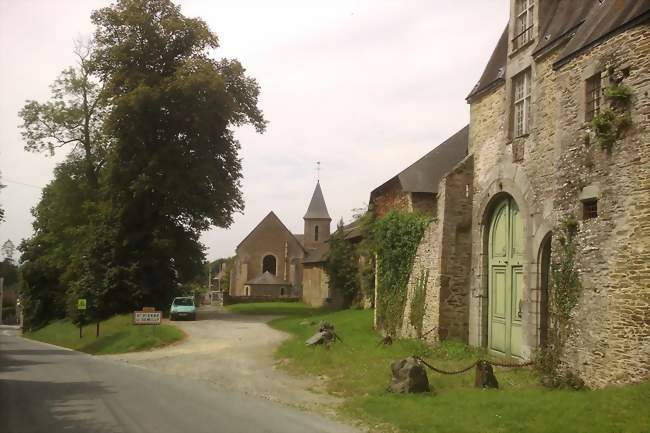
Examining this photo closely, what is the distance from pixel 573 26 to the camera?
43.7ft

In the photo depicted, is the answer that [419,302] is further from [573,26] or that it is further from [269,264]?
[269,264]

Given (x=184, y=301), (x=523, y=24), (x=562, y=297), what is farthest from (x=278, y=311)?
(x=562, y=297)

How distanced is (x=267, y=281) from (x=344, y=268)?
3195cm

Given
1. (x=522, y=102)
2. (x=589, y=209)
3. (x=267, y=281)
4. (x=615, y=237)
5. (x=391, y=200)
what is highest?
(x=522, y=102)

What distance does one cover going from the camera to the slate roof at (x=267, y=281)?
214ft

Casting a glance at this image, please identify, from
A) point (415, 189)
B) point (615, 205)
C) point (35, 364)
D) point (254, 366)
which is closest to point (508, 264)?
point (615, 205)

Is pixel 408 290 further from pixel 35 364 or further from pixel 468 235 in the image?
pixel 35 364

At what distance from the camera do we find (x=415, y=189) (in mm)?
25781

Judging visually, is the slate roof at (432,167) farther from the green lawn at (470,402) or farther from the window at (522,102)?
the green lawn at (470,402)

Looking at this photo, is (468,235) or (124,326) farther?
(124,326)

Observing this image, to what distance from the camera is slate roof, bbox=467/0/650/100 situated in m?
10.6

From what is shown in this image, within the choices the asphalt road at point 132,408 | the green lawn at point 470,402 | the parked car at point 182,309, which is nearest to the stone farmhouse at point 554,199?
the green lawn at point 470,402

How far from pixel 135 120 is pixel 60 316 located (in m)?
22.4

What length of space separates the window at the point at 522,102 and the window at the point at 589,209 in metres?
4.03
